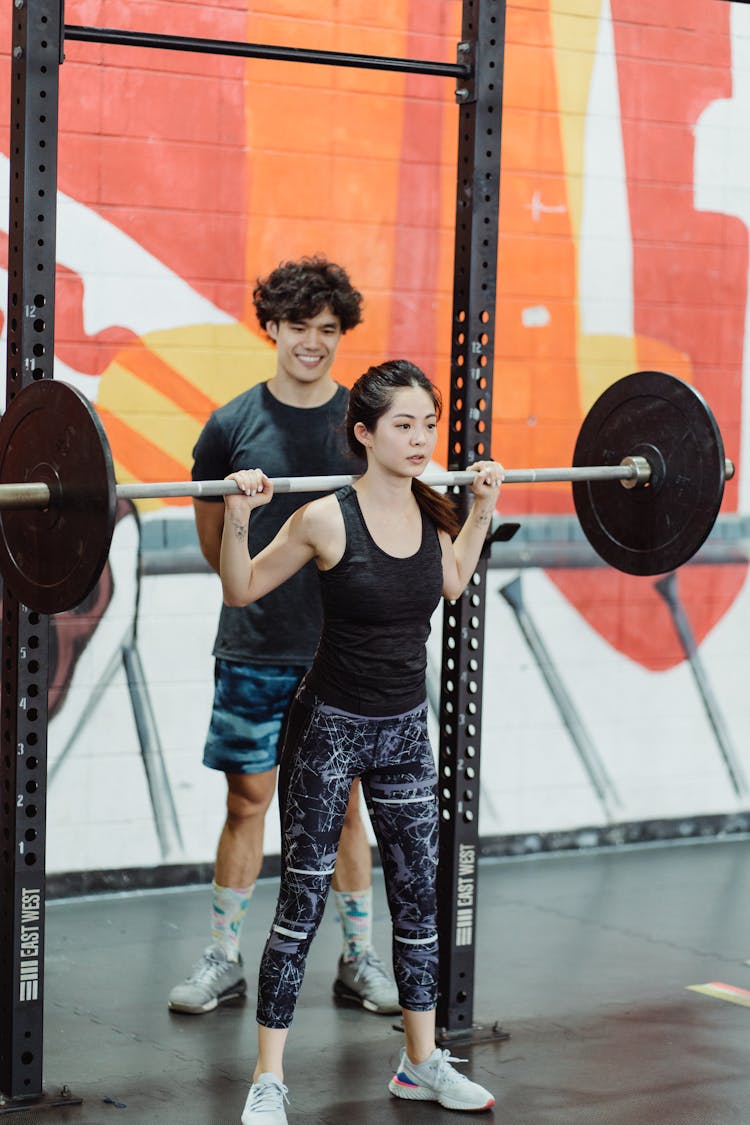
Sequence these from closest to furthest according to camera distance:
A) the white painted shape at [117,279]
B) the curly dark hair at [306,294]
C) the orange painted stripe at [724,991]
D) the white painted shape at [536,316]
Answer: the curly dark hair at [306,294] → the orange painted stripe at [724,991] → the white painted shape at [117,279] → the white painted shape at [536,316]

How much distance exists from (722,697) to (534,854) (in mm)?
840

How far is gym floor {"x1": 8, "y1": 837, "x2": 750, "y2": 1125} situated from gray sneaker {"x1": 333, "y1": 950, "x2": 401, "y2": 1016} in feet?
0.14

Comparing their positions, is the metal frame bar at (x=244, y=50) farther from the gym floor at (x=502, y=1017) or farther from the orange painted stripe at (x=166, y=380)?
the gym floor at (x=502, y=1017)

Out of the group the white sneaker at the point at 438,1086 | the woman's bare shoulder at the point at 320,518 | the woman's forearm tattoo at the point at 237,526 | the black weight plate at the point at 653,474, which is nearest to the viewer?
the woman's forearm tattoo at the point at 237,526

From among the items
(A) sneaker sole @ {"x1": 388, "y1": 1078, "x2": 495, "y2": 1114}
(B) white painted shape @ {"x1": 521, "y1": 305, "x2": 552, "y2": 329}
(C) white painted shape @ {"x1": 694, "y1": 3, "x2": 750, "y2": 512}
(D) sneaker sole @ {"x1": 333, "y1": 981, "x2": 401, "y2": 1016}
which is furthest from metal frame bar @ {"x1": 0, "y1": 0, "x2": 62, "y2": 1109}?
(C) white painted shape @ {"x1": 694, "y1": 3, "x2": 750, "y2": 512}

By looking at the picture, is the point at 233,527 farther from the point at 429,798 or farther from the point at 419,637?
the point at 429,798

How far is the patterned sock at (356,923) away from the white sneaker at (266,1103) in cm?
77

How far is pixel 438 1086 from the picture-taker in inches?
120

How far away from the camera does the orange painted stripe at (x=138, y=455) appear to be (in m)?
4.42

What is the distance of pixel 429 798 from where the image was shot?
301 centimetres

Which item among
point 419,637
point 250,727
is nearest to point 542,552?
point 250,727

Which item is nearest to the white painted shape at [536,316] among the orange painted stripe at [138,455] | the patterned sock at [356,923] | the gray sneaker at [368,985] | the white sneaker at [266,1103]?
the orange painted stripe at [138,455]

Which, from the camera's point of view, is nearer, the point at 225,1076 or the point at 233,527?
the point at 233,527

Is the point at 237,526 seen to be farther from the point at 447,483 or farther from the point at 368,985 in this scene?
the point at 368,985
